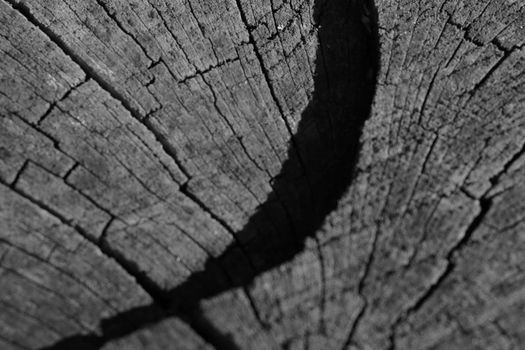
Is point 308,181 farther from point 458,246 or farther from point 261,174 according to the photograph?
A: point 458,246

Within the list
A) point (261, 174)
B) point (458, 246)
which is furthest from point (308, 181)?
point (458, 246)

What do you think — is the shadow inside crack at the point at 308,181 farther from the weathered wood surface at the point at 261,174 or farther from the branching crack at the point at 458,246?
the branching crack at the point at 458,246

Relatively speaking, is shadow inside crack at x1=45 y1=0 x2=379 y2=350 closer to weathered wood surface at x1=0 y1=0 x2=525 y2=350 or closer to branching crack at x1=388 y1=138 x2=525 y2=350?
weathered wood surface at x1=0 y1=0 x2=525 y2=350

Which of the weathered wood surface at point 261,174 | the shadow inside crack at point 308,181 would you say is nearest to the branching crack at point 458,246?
the weathered wood surface at point 261,174

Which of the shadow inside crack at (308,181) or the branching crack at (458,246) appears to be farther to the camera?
the shadow inside crack at (308,181)

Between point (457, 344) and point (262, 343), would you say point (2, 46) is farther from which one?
point (457, 344)

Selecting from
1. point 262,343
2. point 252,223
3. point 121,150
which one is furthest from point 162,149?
point 262,343

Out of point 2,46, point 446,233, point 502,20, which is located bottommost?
point 446,233
